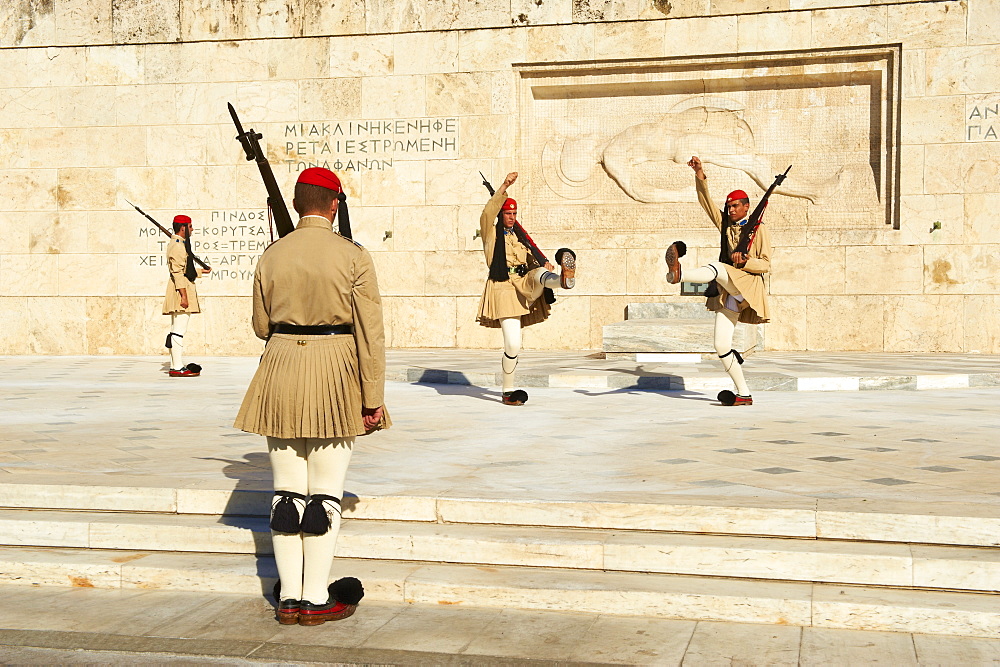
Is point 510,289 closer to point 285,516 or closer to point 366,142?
point 285,516

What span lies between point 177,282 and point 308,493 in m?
9.07

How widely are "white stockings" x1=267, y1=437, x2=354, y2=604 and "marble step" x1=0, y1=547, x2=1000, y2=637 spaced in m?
0.31

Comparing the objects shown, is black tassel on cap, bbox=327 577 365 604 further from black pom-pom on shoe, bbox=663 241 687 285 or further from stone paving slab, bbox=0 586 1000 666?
black pom-pom on shoe, bbox=663 241 687 285

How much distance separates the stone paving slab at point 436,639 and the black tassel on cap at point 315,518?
1.24ft

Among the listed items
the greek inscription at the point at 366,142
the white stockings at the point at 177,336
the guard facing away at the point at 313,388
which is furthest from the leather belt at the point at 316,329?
the greek inscription at the point at 366,142

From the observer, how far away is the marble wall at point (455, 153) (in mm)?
15227

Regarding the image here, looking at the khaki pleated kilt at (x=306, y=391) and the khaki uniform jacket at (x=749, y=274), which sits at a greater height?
the khaki uniform jacket at (x=749, y=274)

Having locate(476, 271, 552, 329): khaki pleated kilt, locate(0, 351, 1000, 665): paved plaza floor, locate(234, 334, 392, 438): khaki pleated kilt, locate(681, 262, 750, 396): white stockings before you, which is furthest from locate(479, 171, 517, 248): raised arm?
locate(234, 334, 392, 438): khaki pleated kilt

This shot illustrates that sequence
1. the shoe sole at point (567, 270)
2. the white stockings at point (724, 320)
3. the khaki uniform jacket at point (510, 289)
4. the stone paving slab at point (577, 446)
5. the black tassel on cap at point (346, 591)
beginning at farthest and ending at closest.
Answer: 1. the khaki uniform jacket at point (510, 289)
2. the white stockings at point (724, 320)
3. the shoe sole at point (567, 270)
4. the stone paving slab at point (577, 446)
5. the black tassel on cap at point (346, 591)

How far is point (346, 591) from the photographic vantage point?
4.36m

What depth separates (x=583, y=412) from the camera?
9.23 meters

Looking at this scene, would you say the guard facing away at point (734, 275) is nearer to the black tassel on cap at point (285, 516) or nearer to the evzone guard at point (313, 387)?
the evzone guard at point (313, 387)

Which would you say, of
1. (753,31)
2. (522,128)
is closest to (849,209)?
(753,31)

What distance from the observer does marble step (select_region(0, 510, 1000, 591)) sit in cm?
440
